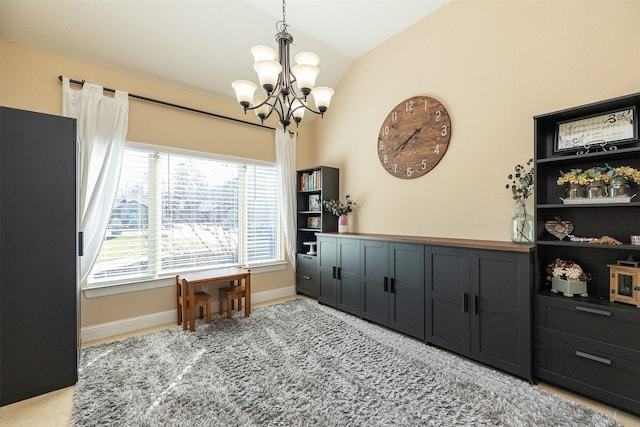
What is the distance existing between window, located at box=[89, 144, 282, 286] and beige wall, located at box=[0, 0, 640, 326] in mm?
248

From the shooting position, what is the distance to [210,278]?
3320 mm

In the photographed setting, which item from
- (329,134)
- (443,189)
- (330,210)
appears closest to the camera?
(443,189)

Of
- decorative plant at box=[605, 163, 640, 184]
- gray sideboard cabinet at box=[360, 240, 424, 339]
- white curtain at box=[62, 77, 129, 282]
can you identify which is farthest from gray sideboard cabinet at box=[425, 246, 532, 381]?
white curtain at box=[62, 77, 129, 282]

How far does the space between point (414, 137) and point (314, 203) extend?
6.05 ft

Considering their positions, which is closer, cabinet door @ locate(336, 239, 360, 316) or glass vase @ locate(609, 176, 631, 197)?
glass vase @ locate(609, 176, 631, 197)

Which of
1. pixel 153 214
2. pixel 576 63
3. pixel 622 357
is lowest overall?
pixel 622 357

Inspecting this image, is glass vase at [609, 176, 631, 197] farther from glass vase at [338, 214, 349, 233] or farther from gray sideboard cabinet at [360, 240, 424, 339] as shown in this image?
glass vase at [338, 214, 349, 233]

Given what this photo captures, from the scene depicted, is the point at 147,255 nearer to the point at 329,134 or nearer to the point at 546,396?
the point at 329,134

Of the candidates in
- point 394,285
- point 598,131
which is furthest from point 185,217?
point 598,131

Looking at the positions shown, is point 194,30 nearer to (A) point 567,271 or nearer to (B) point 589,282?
(A) point 567,271

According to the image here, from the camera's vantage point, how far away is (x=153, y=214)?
3410 mm

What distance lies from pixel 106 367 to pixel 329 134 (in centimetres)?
401

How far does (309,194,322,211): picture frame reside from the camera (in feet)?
14.6

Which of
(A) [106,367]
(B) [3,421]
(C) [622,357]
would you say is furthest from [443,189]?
(B) [3,421]
